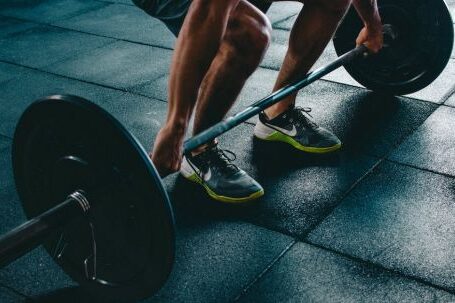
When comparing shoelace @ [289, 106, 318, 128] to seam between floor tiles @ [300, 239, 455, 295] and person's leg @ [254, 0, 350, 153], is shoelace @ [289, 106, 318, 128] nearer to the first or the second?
person's leg @ [254, 0, 350, 153]

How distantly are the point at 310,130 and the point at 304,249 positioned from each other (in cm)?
64

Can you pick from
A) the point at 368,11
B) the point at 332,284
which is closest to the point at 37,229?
the point at 332,284

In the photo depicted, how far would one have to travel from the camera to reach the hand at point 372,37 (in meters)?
2.19

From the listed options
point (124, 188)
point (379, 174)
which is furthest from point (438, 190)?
point (124, 188)

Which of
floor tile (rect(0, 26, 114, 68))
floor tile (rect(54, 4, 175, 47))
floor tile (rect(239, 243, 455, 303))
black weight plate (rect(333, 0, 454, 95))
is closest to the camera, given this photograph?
floor tile (rect(239, 243, 455, 303))

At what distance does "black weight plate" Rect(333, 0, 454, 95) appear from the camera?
2.28 m

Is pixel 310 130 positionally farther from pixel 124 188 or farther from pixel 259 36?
pixel 124 188

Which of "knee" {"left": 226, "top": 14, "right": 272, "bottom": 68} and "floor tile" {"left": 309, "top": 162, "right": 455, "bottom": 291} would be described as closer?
"floor tile" {"left": 309, "top": 162, "right": 455, "bottom": 291}

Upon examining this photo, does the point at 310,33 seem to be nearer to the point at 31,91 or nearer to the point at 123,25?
the point at 31,91

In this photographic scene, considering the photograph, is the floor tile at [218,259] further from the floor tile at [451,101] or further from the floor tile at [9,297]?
the floor tile at [451,101]

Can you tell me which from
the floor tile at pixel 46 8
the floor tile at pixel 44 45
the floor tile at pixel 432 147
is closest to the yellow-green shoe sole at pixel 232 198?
the floor tile at pixel 432 147

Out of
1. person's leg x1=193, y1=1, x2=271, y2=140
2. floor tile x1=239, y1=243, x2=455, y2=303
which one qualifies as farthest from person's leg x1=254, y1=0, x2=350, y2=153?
floor tile x1=239, y1=243, x2=455, y2=303

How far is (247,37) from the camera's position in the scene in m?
1.78

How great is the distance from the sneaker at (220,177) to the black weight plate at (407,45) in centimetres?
81
